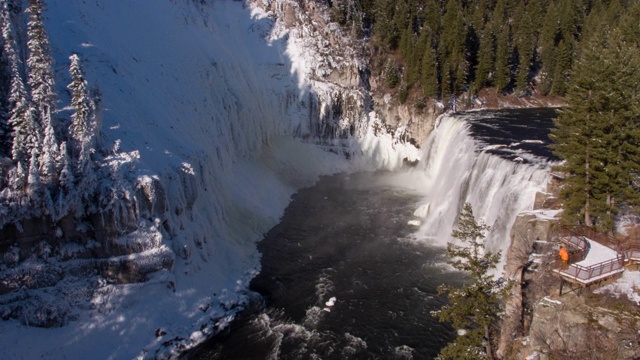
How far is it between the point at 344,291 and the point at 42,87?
1934cm

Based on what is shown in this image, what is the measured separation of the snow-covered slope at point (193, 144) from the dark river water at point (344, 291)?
192 cm

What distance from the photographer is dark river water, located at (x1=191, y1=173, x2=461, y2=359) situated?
874 inches

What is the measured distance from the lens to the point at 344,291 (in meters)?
27.0

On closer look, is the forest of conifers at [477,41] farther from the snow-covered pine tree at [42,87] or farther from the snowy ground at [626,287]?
the snow-covered pine tree at [42,87]

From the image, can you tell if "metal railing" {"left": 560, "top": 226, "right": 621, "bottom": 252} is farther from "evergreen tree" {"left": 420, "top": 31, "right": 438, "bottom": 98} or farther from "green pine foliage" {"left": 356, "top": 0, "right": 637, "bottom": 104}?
"green pine foliage" {"left": 356, "top": 0, "right": 637, "bottom": 104}

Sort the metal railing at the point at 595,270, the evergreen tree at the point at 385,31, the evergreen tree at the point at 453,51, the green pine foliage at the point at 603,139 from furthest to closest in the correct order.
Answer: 1. the evergreen tree at the point at 385,31
2. the evergreen tree at the point at 453,51
3. the green pine foliage at the point at 603,139
4. the metal railing at the point at 595,270

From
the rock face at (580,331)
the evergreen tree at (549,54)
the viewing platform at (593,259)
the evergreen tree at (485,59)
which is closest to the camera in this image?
the rock face at (580,331)

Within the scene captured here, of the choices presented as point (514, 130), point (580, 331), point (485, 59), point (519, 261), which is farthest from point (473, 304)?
point (485, 59)

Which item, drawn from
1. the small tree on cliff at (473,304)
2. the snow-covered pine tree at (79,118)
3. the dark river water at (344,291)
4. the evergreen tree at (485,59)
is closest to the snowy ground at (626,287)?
the small tree on cliff at (473,304)

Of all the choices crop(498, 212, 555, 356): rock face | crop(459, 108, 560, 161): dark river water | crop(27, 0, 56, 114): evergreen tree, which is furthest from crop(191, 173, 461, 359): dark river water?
crop(27, 0, 56, 114): evergreen tree

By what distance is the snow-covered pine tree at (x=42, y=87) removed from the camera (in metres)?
22.0

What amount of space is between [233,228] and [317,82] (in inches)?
1030

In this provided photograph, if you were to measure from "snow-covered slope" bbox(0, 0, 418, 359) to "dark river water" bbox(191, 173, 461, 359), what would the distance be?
192cm

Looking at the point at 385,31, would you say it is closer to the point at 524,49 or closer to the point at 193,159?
the point at 524,49
